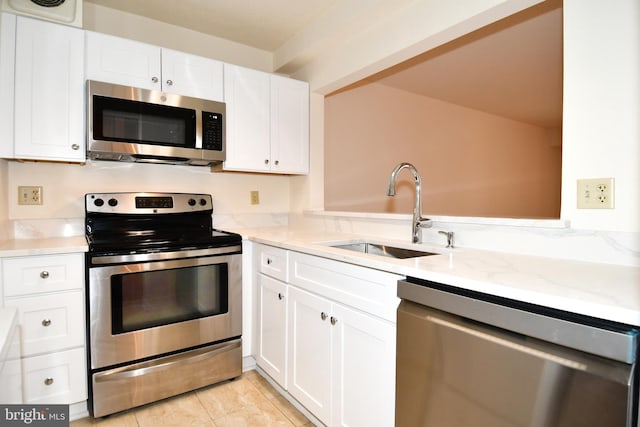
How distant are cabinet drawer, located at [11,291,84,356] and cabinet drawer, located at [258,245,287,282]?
0.90m

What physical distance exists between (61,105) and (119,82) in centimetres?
31

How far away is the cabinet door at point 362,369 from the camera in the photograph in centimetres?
125

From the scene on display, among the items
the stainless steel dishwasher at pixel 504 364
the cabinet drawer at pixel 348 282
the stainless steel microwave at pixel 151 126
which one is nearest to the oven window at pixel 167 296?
the cabinet drawer at pixel 348 282

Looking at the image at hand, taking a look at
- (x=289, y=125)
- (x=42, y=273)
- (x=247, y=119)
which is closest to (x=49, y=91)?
(x=42, y=273)

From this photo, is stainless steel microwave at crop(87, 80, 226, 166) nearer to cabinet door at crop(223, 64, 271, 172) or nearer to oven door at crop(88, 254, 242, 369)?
cabinet door at crop(223, 64, 271, 172)

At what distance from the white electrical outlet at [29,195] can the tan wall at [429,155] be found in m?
2.03

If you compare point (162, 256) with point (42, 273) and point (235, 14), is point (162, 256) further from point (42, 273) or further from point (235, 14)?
point (235, 14)

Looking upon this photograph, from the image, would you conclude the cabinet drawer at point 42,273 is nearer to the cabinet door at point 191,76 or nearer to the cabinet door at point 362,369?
the cabinet door at point 191,76

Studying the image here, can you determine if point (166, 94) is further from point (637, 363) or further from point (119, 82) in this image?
point (637, 363)

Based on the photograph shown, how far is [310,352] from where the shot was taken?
1667 millimetres

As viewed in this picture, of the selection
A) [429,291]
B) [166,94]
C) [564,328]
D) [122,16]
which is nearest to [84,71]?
[166,94]

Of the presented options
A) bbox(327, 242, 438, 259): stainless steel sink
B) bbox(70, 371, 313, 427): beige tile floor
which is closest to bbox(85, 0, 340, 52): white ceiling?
bbox(327, 242, 438, 259): stainless steel sink

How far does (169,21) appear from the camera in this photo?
2398mm

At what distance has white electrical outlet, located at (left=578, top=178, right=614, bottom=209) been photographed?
1188mm
